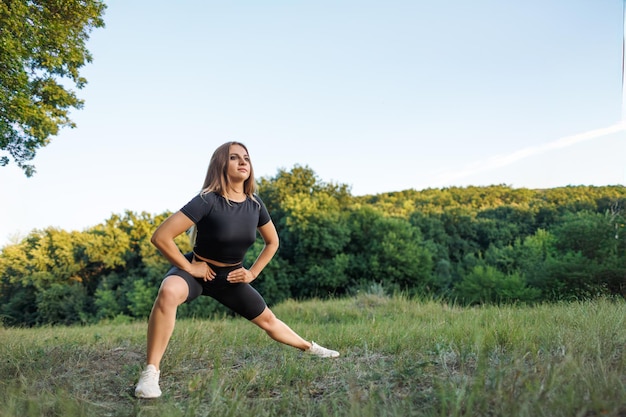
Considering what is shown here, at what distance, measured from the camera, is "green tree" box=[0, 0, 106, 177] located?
728 centimetres

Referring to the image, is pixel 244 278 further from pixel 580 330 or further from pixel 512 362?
pixel 580 330

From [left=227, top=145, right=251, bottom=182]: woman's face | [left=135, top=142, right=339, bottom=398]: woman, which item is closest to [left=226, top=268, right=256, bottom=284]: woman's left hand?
[left=135, top=142, right=339, bottom=398]: woman

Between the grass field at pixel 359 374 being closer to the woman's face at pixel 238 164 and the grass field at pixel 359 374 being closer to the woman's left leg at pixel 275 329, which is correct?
the woman's left leg at pixel 275 329

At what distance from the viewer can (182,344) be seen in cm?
491

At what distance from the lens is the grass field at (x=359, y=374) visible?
8.55ft

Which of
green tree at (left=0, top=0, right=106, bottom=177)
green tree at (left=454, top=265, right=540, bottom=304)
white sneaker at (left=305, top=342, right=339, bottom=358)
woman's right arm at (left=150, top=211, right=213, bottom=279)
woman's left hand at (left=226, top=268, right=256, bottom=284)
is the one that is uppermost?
green tree at (left=0, top=0, right=106, bottom=177)

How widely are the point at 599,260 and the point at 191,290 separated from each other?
2173 cm

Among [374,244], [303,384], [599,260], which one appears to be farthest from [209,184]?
[374,244]

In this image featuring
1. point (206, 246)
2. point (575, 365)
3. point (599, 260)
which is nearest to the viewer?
point (575, 365)

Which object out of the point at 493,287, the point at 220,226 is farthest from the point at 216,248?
the point at 493,287

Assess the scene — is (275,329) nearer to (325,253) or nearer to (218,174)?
(218,174)

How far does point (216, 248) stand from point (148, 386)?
44.8 inches

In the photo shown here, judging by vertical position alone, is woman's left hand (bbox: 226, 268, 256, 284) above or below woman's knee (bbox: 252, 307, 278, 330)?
above

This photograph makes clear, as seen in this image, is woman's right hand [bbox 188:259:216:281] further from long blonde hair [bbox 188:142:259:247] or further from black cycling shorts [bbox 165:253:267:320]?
long blonde hair [bbox 188:142:259:247]
